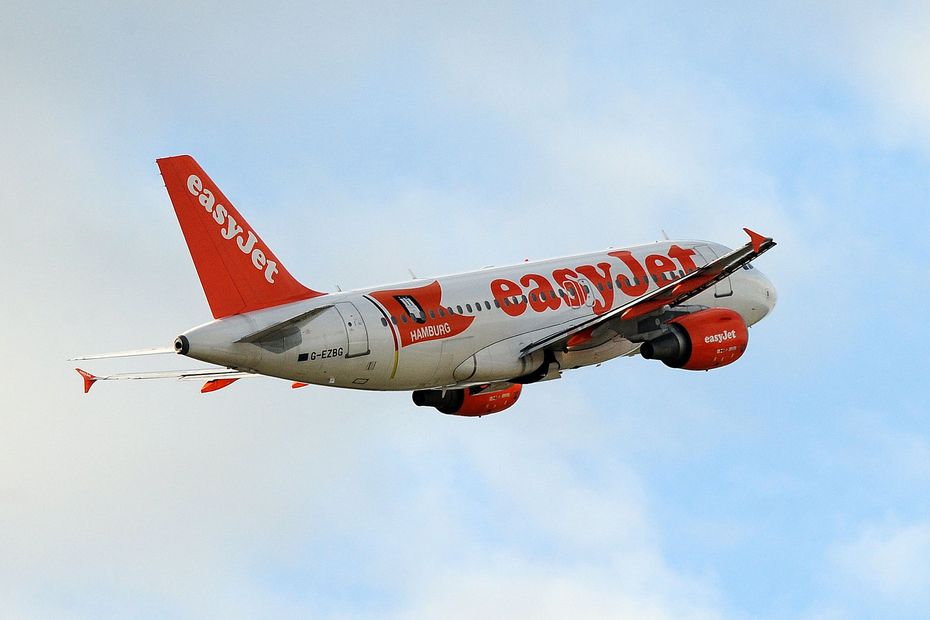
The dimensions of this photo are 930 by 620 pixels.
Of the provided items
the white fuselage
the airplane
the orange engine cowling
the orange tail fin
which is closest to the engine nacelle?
the airplane

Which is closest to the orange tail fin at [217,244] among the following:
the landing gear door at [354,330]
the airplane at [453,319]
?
the airplane at [453,319]

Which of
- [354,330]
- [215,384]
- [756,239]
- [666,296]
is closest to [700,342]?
[666,296]

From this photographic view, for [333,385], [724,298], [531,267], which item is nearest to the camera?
[333,385]

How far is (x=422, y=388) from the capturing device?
63688 millimetres

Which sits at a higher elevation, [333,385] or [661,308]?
[661,308]

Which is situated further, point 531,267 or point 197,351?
point 531,267

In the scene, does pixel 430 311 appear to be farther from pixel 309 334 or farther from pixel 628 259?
pixel 628 259

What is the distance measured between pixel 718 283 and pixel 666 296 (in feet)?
27.5

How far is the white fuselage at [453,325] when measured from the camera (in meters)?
58.9

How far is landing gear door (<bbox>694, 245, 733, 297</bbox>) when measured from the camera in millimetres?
71062

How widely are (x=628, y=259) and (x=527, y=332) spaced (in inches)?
247

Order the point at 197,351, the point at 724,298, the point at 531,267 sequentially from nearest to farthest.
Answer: the point at 197,351, the point at 531,267, the point at 724,298

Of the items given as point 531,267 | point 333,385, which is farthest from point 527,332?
point 333,385

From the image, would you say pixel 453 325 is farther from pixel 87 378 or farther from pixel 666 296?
pixel 87 378
